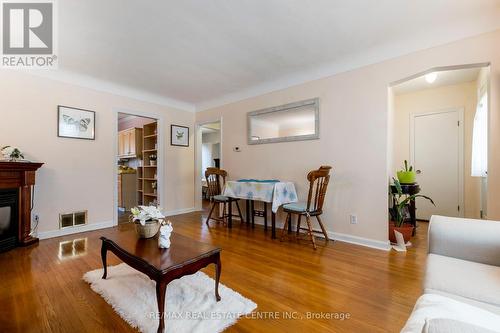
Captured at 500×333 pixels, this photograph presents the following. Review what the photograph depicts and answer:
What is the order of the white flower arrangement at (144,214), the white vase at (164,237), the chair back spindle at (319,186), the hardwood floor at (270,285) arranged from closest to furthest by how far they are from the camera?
the hardwood floor at (270,285)
the white vase at (164,237)
the white flower arrangement at (144,214)
the chair back spindle at (319,186)

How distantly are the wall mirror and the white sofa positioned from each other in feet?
7.02

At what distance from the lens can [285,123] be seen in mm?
3793

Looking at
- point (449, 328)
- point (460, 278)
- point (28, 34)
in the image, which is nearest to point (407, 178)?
point (460, 278)

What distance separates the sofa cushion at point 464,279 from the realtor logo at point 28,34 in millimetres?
3529

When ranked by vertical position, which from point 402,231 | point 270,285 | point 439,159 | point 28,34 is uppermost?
point 28,34

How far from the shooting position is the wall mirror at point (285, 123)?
3482 mm

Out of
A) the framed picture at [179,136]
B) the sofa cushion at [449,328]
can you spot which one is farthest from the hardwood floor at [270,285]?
the framed picture at [179,136]

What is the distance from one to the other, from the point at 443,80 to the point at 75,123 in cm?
609

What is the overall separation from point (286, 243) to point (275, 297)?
1318mm

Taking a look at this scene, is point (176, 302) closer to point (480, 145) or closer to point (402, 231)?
point (402, 231)

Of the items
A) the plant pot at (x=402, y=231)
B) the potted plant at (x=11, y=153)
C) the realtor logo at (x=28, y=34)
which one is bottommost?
the plant pot at (x=402, y=231)

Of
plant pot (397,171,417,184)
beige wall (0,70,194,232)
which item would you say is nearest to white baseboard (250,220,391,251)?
plant pot (397,171,417,184)

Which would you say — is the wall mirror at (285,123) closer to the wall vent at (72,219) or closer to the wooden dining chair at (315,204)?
the wooden dining chair at (315,204)

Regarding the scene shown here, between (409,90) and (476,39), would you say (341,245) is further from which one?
(409,90)
